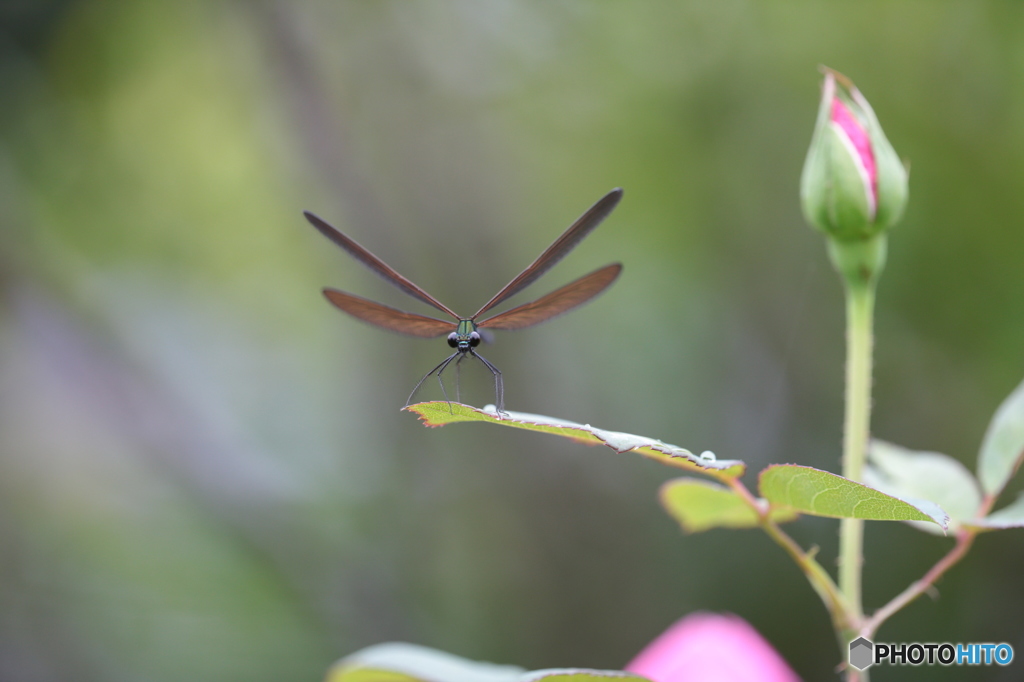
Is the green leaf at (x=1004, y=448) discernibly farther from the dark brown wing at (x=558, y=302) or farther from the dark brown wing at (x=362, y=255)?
the dark brown wing at (x=362, y=255)

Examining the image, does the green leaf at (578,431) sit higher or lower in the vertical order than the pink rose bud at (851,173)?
lower

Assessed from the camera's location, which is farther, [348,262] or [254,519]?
[348,262]

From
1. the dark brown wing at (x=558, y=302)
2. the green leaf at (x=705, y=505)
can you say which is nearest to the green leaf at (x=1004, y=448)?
the green leaf at (x=705, y=505)

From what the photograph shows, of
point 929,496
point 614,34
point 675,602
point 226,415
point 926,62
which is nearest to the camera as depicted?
point 929,496

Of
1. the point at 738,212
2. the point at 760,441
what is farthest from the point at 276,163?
the point at 760,441

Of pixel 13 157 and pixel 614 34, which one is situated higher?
pixel 614 34

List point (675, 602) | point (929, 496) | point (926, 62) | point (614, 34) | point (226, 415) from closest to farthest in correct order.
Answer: point (929, 496) < point (926, 62) < point (675, 602) < point (614, 34) < point (226, 415)

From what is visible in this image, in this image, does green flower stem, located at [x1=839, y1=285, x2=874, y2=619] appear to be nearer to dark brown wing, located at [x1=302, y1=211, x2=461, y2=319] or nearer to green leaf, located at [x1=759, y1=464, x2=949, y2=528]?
green leaf, located at [x1=759, y1=464, x2=949, y2=528]

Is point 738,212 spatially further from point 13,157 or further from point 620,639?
point 13,157
